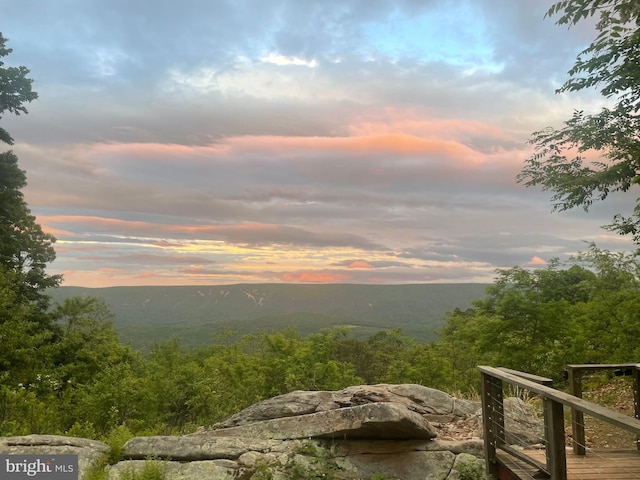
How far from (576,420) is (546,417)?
5.64ft

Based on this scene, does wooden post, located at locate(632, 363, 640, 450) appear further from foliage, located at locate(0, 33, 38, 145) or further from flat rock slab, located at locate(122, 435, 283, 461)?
foliage, located at locate(0, 33, 38, 145)

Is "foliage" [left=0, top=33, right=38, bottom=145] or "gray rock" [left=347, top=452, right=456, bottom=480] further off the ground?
"foliage" [left=0, top=33, right=38, bottom=145]

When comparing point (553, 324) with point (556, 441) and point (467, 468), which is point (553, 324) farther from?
point (556, 441)

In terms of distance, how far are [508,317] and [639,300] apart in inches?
189

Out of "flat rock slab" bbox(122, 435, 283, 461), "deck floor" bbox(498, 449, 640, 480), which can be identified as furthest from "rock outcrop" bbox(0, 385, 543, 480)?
"deck floor" bbox(498, 449, 640, 480)

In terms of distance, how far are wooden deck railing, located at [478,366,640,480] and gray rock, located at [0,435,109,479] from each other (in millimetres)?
6596

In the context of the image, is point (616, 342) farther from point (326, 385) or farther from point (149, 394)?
point (149, 394)

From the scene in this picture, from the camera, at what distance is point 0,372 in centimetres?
1805

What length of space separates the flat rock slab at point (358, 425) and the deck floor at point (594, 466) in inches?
64.2

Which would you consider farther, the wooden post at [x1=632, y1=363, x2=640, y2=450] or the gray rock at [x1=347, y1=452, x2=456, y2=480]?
the gray rock at [x1=347, y1=452, x2=456, y2=480]

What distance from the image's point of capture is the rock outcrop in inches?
306

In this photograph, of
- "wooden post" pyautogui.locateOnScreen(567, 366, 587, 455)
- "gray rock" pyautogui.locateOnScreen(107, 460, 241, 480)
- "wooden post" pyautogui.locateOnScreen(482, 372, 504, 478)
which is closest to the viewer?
"wooden post" pyautogui.locateOnScreen(567, 366, 587, 455)
